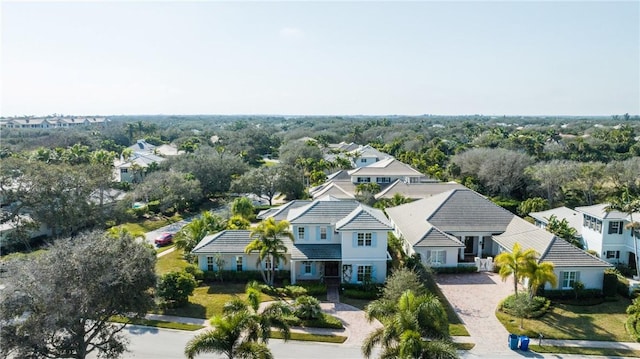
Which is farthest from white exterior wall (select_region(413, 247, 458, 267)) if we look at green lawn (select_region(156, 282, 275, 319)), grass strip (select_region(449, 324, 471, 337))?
green lawn (select_region(156, 282, 275, 319))

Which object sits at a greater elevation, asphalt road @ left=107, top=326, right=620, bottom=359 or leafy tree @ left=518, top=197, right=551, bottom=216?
leafy tree @ left=518, top=197, right=551, bottom=216

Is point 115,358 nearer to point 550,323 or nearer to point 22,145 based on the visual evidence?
point 550,323

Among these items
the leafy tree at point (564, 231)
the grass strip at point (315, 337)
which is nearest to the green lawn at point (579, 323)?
the leafy tree at point (564, 231)

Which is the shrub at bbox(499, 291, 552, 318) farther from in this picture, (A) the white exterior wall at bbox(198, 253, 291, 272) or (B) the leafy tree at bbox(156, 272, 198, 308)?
(B) the leafy tree at bbox(156, 272, 198, 308)

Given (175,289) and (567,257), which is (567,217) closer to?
(567,257)

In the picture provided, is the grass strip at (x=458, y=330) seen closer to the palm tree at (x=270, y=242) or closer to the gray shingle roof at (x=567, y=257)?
the gray shingle roof at (x=567, y=257)

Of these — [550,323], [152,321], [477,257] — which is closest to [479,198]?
[477,257]
